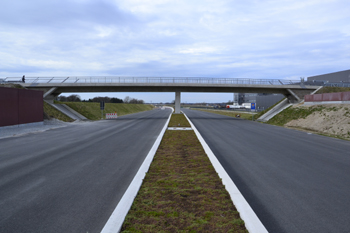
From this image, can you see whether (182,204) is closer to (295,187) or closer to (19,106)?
(295,187)

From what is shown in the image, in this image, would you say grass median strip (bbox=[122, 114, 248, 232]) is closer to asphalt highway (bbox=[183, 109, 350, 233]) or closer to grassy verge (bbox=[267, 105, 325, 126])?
asphalt highway (bbox=[183, 109, 350, 233])

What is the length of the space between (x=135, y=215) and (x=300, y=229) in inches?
105

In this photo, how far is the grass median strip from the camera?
3852 millimetres

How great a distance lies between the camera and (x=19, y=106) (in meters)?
21.9

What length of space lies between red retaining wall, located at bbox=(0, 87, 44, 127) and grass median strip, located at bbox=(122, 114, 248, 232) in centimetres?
1805

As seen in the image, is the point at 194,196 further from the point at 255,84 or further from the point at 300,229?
the point at 255,84

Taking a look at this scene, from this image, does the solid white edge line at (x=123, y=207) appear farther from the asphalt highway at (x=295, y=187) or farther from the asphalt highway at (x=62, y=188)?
the asphalt highway at (x=295, y=187)

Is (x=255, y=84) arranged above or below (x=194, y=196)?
above

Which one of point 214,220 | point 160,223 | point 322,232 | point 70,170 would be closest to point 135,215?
point 160,223

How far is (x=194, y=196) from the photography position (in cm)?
512

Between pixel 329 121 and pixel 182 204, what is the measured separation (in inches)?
903

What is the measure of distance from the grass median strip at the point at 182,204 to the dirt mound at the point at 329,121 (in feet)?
53.2

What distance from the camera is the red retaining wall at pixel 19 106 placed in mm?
19984

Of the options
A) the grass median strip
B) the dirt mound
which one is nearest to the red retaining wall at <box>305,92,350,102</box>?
the dirt mound
